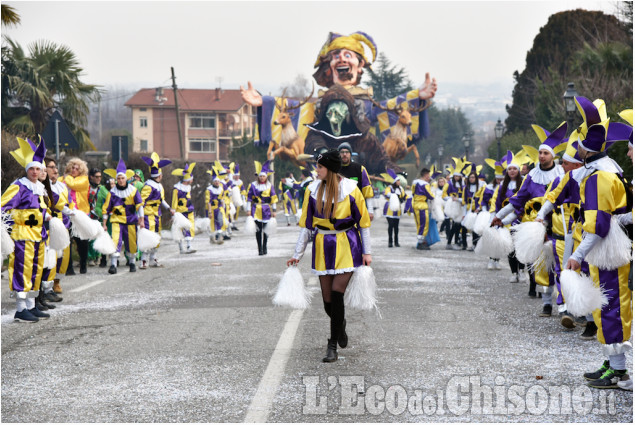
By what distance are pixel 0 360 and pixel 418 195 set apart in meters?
14.5

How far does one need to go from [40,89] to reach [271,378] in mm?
21688

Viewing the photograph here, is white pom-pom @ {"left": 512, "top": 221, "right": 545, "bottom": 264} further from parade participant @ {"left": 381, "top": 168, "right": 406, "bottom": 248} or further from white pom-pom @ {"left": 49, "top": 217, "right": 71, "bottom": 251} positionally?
parade participant @ {"left": 381, "top": 168, "right": 406, "bottom": 248}

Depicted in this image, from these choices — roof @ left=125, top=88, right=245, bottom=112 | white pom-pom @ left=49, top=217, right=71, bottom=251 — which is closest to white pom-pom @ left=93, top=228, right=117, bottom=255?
white pom-pom @ left=49, top=217, right=71, bottom=251

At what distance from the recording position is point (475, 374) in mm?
7082

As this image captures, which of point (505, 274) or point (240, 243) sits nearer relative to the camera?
point (505, 274)

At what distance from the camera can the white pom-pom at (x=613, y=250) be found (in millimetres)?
6484

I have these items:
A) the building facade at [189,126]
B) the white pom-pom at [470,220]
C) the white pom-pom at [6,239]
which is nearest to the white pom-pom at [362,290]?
the white pom-pom at [6,239]

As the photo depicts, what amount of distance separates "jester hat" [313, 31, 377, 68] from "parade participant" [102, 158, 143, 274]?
3770 centimetres

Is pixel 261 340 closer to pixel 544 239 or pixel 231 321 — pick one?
pixel 231 321

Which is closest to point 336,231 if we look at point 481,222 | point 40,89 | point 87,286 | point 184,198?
point 87,286

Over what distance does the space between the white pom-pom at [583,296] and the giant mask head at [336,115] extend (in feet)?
153

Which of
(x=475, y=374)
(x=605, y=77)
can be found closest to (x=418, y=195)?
(x=605, y=77)

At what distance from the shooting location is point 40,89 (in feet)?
86.8

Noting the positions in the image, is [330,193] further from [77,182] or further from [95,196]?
[95,196]
